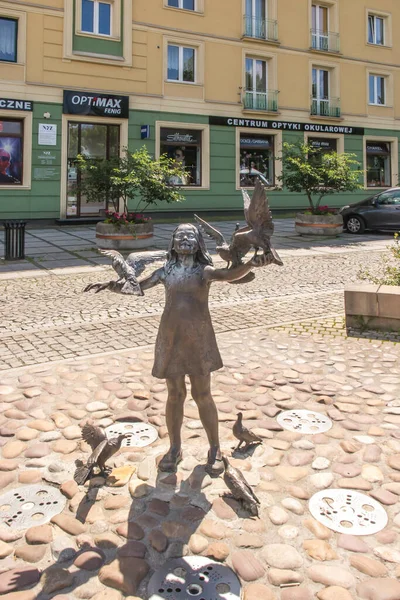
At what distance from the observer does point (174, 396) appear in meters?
3.45

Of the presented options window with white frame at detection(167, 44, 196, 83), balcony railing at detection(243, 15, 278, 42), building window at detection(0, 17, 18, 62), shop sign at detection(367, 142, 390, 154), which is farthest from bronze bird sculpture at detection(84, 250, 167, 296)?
shop sign at detection(367, 142, 390, 154)

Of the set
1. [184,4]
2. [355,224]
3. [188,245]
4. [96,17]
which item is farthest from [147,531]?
[184,4]

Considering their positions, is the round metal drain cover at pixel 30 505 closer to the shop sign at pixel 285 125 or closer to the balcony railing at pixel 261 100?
the shop sign at pixel 285 125

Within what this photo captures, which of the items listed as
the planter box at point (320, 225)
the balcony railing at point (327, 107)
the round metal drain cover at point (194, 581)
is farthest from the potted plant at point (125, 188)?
the balcony railing at point (327, 107)

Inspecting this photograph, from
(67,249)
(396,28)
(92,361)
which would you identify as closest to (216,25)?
(396,28)

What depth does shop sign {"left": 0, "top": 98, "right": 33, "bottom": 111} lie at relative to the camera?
1839 centimetres

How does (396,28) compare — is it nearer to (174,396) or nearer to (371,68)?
(371,68)

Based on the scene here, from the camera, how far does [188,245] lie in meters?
3.17

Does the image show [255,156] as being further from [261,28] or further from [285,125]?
[261,28]

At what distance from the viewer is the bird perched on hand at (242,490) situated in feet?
10.1

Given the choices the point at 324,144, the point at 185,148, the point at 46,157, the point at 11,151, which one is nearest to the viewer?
the point at 11,151

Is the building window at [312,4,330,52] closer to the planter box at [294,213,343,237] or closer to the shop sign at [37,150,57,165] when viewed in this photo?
the planter box at [294,213,343,237]

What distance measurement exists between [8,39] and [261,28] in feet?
37.7

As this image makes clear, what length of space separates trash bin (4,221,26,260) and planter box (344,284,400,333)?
27.3 feet
